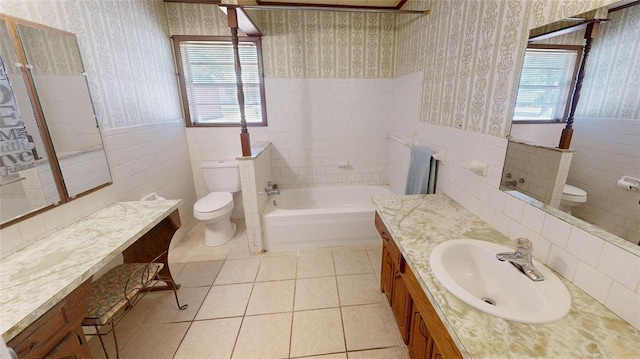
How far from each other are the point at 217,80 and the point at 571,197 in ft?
10.8

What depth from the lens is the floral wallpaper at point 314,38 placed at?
2.82 m

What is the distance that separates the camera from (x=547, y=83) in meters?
1.11

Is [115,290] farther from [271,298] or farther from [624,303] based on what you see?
[624,303]

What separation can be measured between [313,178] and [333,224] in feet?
3.03

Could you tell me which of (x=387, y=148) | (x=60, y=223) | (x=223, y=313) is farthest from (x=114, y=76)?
(x=387, y=148)

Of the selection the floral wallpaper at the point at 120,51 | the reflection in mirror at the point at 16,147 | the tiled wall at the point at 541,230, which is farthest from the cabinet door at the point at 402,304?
the floral wallpaper at the point at 120,51

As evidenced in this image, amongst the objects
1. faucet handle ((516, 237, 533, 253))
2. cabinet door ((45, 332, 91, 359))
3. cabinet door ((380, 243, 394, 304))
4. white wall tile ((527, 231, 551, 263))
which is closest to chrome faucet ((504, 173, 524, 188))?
white wall tile ((527, 231, 551, 263))

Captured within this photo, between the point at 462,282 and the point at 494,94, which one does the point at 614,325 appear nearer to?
the point at 462,282

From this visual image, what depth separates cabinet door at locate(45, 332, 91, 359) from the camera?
0.99 metres

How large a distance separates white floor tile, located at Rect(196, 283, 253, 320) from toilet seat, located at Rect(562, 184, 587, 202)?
2.04 meters

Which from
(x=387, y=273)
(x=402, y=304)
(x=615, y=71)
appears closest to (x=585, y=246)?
(x=615, y=71)

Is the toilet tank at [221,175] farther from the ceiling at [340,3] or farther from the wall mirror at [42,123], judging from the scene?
the ceiling at [340,3]

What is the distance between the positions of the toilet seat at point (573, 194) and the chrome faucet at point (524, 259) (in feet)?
0.81

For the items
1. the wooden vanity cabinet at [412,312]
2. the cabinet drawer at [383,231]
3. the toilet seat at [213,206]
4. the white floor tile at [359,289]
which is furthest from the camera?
the toilet seat at [213,206]
